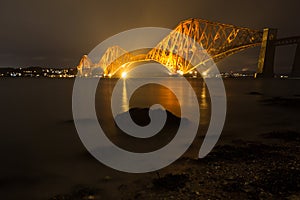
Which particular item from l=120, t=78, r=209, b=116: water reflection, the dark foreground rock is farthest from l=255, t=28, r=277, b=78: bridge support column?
the dark foreground rock

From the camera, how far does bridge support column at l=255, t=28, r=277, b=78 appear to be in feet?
247

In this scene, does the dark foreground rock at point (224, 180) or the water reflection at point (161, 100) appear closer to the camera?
the dark foreground rock at point (224, 180)

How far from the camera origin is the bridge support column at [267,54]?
75.3 metres

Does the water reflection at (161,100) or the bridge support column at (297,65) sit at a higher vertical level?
the bridge support column at (297,65)

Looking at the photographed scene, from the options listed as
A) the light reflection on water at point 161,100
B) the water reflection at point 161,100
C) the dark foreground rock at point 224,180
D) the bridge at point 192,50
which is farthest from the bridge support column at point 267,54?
the dark foreground rock at point 224,180

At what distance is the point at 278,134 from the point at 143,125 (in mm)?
5715

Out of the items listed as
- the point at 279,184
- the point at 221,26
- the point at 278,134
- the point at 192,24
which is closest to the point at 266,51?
the point at 221,26

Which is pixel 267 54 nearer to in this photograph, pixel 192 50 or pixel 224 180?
pixel 192 50

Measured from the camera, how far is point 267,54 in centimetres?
7550

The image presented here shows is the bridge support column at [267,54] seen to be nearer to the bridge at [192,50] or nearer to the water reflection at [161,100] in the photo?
the bridge at [192,50]

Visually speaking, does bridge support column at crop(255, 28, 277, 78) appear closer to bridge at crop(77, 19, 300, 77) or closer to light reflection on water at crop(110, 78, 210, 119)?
bridge at crop(77, 19, 300, 77)

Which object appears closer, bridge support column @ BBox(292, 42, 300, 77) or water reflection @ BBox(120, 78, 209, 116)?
water reflection @ BBox(120, 78, 209, 116)

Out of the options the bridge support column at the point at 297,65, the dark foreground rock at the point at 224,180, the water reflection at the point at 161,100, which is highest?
the bridge support column at the point at 297,65

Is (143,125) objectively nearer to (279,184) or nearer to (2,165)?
(2,165)
